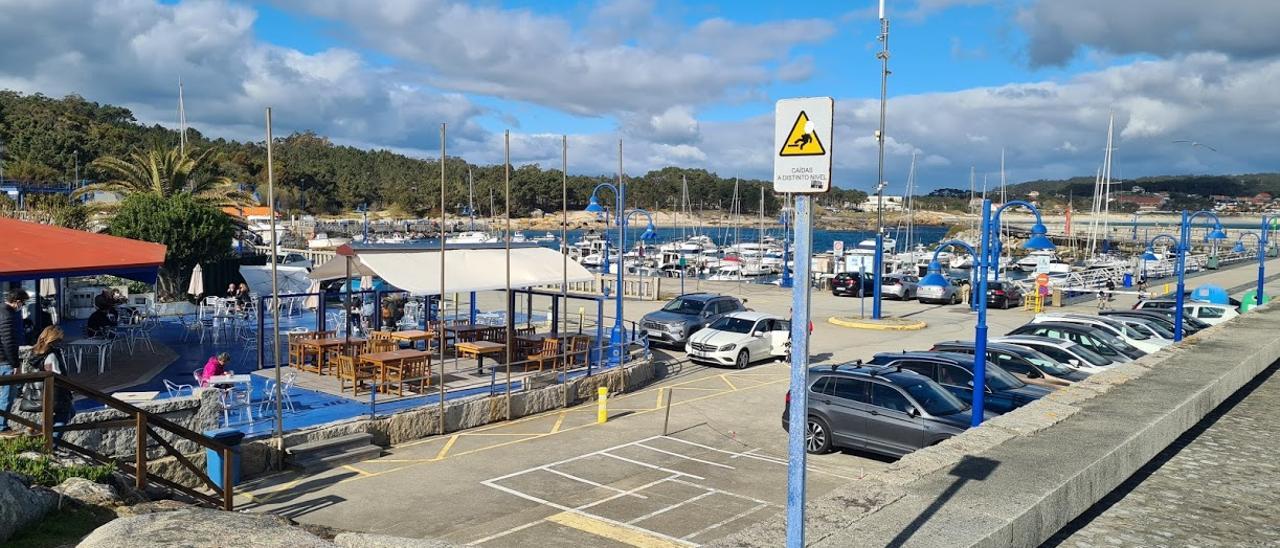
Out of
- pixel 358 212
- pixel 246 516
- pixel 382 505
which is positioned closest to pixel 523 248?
pixel 382 505

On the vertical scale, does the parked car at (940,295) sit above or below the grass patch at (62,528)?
below

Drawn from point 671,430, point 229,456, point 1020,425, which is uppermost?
point 1020,425

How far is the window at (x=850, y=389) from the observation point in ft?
46.9

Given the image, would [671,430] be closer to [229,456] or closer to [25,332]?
[229,456]

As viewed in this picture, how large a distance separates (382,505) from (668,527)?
3.80m

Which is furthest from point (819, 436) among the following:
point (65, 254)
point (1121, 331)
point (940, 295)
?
point (940, 295)

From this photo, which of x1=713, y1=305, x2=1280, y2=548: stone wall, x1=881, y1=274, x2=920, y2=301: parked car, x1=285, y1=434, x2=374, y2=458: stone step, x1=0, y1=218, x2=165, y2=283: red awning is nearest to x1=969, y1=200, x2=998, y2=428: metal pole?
x1=713, y1=305, x2=1280, y2=548: stone wall

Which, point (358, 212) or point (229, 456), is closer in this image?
point (229, 456)

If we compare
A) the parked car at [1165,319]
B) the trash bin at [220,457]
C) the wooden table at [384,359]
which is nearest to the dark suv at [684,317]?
the wooden table at [384,359]

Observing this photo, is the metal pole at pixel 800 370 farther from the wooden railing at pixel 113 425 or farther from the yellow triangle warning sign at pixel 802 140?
the wooden railing at pixel 113 425

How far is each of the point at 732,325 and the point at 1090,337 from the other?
910cm

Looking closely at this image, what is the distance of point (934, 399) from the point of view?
14.2m

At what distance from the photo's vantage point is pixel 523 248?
20.8 metres

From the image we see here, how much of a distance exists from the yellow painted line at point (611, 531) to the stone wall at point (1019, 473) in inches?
137
